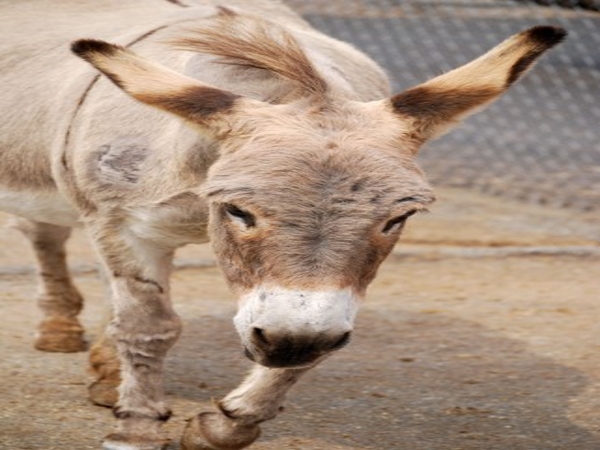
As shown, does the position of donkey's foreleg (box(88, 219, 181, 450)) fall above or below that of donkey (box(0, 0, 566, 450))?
below

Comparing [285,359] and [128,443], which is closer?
[285,359]

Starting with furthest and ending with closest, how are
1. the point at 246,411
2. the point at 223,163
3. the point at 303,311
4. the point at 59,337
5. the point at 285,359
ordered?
the point at 59,337
the point at 246,411
the point at 223,163
the point at 285,359
the point at 303,311

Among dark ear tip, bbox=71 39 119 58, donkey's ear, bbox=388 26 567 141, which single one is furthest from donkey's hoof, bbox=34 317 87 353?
donkey's ear, bbox=388 26 567 141

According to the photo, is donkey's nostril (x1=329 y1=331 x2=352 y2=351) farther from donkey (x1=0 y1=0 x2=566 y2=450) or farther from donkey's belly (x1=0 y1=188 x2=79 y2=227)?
donkey's belly (x1=0 y1=188 x2=79 y2=227)

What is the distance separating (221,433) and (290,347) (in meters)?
0.90

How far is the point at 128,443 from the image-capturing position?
4145 millimetres

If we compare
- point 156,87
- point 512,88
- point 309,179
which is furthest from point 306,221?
point 512,88

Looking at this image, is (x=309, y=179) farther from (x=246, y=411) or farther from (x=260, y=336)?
(x=246, y=411)

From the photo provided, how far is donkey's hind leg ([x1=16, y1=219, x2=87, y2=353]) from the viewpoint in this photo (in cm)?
524

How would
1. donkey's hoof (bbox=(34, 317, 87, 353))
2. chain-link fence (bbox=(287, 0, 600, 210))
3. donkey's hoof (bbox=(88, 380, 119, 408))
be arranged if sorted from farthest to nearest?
chain-link fence (bbox=(287, 0, 600, 210)), donkey's hoof (bbox=(34, 317, 87, 353)), donkey's hoof (bbox=(88, 380, 119, 408))

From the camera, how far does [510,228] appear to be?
7.32 meters

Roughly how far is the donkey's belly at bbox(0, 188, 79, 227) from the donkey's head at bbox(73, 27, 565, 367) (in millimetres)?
1141

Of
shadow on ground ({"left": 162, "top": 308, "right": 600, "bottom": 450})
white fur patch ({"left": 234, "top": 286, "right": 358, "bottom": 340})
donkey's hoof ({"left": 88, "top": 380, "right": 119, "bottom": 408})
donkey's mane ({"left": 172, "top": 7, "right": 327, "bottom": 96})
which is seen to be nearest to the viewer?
white fur patch ({"left": 234, "top": 286, "right": 358, "bottom": 340})

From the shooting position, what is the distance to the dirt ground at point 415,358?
175 inches
